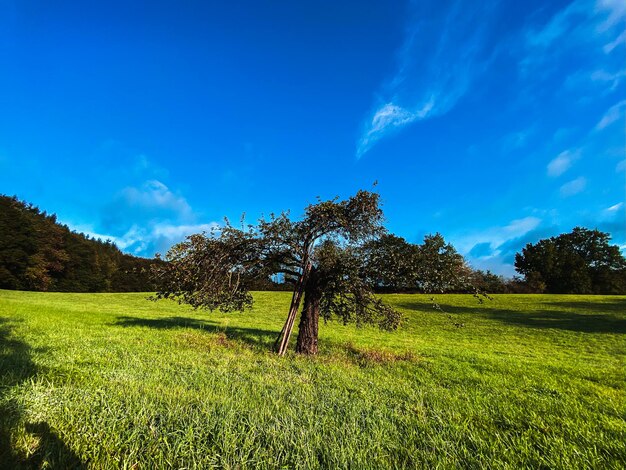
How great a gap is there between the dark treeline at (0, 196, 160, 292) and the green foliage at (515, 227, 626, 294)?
86597 mm

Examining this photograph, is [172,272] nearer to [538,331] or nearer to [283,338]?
[283,338]

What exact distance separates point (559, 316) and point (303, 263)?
35.3 m

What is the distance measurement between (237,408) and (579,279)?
3431 inches

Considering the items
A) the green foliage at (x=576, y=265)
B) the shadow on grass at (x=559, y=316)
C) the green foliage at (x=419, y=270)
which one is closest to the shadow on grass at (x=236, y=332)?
the green foliage at (x=419, y=270)

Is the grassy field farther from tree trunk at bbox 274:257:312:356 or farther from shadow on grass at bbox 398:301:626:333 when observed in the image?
shadow on grass at bbox 398:301:626:333

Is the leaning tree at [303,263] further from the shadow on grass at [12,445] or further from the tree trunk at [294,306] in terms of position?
the shadow on grass at [12,445]

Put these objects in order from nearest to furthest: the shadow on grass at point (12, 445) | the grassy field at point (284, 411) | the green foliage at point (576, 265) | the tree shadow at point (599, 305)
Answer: the shadow on grass at point (12, 445), the grassy field at point (284, 411), the tree shadow at point (599, 305), the green foliage at point (576, 265)

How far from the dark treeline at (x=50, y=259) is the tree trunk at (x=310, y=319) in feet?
180

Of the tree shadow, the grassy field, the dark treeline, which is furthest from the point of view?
the dark treeline

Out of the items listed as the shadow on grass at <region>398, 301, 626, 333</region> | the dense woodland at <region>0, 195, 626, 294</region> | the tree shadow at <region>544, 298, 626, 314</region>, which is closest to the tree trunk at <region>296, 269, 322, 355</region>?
the shadow on grass at <region>398, 301, 626, 333</region>

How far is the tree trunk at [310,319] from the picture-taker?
1166cm

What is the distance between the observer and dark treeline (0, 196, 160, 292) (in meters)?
57.7

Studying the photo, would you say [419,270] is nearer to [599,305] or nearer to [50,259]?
[599,305]

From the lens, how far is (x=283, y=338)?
11.0m
